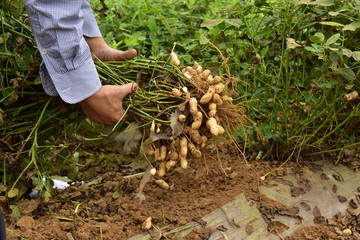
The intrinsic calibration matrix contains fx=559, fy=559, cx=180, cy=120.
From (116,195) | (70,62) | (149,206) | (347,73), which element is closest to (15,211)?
(116,195)

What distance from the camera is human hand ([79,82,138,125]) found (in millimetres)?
2073

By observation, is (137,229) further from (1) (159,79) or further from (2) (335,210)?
(2) (335,210)

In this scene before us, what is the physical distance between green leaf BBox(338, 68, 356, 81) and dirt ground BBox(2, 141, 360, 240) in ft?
1.94

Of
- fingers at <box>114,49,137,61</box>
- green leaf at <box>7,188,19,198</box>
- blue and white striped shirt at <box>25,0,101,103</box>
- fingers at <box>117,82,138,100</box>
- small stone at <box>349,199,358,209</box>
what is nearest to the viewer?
blue and white striped shirt at <box>25,0,101,103</box>

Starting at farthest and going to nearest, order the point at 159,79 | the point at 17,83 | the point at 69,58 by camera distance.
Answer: the point at 159,79
the point at 17,83
the point at 69,58

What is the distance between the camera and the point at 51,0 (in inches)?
72.6

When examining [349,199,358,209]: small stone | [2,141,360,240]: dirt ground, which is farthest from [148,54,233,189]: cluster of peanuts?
[349,199,358,209]: small stone

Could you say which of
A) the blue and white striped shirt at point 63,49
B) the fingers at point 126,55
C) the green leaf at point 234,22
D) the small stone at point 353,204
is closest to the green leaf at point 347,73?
the green leaf at point 234,22

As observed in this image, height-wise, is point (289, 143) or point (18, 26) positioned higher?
point (18, 26)

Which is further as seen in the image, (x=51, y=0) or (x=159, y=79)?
(x=159, y=79)

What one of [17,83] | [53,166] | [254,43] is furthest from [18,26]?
[254,43]

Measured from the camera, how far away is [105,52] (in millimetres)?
2453

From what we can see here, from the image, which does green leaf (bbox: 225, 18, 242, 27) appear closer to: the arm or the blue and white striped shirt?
the arm

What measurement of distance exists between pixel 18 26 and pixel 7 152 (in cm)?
53
